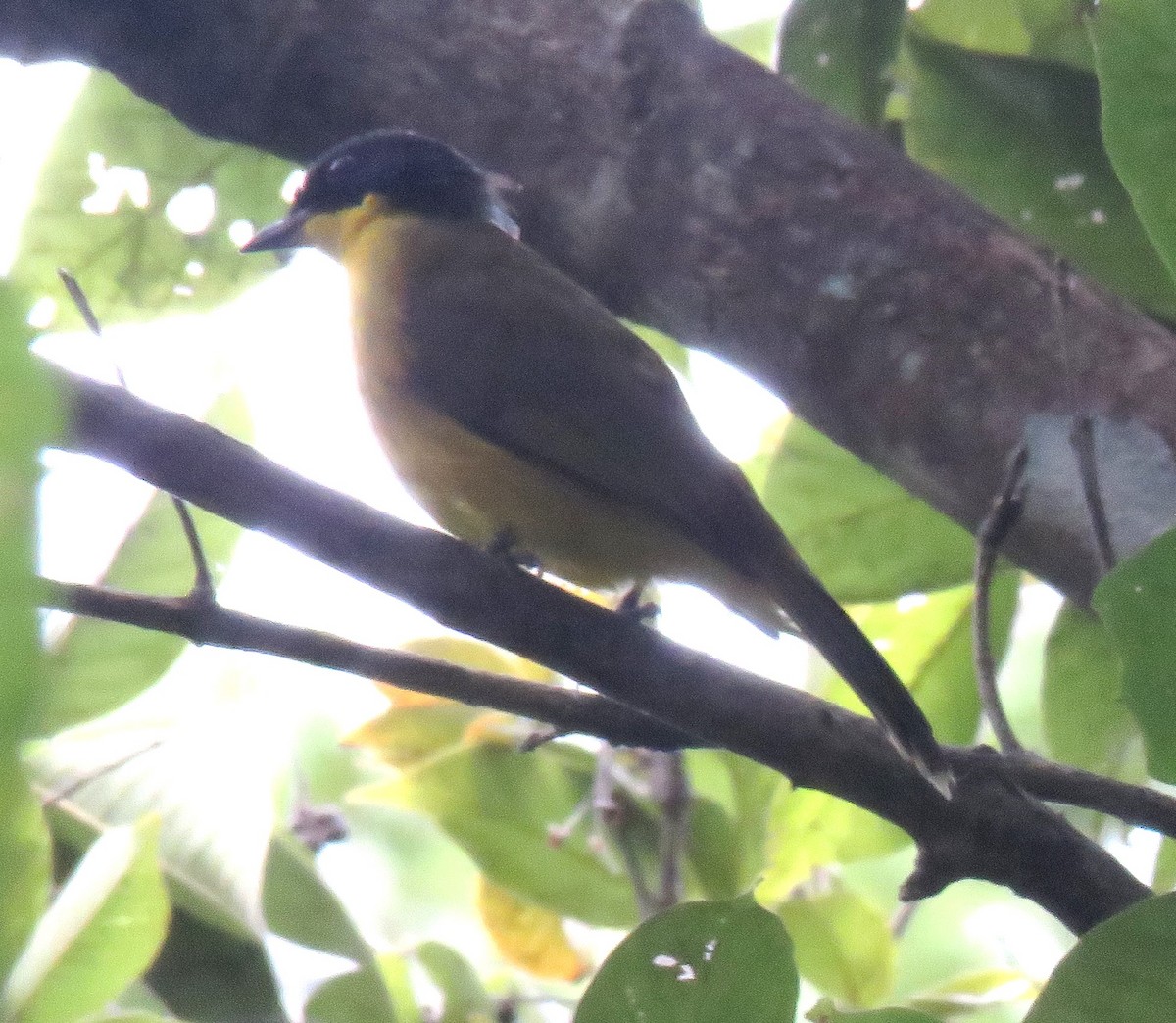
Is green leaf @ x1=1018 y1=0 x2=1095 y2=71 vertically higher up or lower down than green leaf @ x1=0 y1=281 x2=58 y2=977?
lower down

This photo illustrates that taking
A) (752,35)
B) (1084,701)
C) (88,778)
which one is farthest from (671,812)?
(752,35)

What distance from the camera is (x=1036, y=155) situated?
2.19 m

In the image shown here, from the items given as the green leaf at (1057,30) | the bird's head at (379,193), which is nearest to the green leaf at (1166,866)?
the green leaf at (1057,30)

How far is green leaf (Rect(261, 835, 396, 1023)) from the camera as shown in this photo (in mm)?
1921

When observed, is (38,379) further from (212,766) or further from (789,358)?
(212,766)

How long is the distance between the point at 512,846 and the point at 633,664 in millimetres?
1180

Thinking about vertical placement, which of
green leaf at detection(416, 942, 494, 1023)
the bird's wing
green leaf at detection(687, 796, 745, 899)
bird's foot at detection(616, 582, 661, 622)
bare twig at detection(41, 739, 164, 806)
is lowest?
green leaf at detection(416, 942, 494, 1023)

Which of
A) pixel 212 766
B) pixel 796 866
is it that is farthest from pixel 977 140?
pixel 212 766

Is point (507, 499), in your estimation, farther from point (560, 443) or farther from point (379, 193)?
point (379, 193)

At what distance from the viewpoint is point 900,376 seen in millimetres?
1910

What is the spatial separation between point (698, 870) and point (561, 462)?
755 millimetres

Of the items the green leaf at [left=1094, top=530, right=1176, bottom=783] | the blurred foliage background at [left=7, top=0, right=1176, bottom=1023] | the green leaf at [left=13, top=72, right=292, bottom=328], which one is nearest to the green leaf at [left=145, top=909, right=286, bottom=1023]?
the blurred foliage background at [left=7, top=0, right=1176, bottom=1023]

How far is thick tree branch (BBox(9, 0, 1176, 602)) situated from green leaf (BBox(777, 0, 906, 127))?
24 centimetres

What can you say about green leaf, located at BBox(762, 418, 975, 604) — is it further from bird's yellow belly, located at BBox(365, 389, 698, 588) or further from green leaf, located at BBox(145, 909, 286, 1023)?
green leaf, located at BBox(145, 909, 286, 1023)
